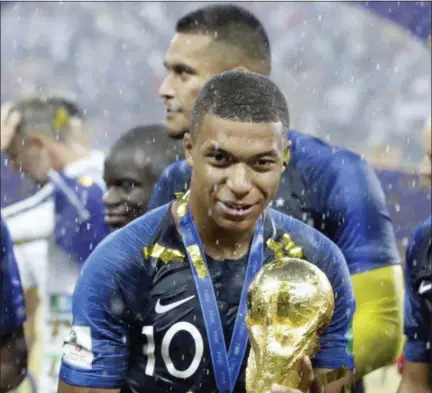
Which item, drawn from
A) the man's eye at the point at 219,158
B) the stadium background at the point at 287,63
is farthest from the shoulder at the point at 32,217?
the man's eye at the point at 219,158

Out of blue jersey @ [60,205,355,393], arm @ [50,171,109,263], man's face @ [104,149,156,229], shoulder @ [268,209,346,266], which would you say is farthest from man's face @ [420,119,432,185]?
blue jersey @ [60,205,355,393]

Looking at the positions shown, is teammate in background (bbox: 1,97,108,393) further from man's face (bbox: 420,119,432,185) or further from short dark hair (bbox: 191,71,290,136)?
short dark hair (bbox: 191,71,290,136)

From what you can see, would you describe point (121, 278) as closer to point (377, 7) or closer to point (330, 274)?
point (330, 274)

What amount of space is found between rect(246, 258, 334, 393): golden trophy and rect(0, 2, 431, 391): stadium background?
10.3ft

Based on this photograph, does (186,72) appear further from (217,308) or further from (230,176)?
(217,308)

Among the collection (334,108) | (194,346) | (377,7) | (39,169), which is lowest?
(194,346)

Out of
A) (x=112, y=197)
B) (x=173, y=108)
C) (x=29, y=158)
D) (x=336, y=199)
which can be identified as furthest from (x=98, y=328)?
(x=29, y=158)

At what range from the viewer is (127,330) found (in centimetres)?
349

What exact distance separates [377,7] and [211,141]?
2919 mm

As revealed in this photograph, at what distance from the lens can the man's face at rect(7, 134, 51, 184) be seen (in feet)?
20.0

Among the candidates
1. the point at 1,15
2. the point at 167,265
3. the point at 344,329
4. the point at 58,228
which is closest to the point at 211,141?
the point at 167,265

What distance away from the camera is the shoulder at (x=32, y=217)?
5.94 m

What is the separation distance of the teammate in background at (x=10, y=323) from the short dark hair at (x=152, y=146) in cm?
76

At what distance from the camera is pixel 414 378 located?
15.4ft
